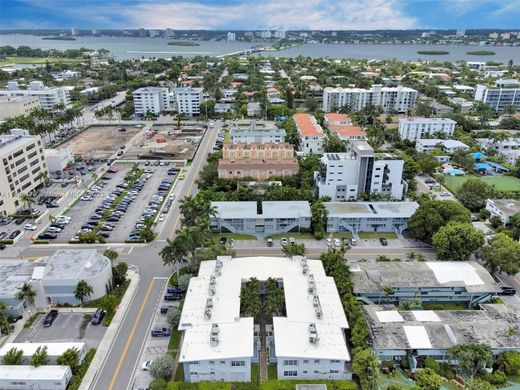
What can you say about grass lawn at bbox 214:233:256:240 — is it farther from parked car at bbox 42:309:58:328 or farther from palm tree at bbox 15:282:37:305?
palm tree at bbox 15:282:37:305

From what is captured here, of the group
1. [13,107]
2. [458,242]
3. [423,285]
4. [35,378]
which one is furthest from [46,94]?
[458,242]

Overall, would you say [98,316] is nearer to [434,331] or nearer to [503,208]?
[434,331]

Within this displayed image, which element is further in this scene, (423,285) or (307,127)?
(307,127)

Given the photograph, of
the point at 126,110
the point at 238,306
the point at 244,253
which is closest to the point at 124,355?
the point at 238,306

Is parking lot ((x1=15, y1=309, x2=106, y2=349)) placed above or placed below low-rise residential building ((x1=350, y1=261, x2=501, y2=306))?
below

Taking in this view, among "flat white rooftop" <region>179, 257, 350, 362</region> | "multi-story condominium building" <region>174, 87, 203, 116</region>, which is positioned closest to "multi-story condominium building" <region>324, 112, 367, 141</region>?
"multi-story condominium building" <region>174, 87, 203, 116</region>

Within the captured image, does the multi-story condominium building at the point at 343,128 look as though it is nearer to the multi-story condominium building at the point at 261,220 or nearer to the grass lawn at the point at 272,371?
the multi-story condominium building at the point at 261,220
